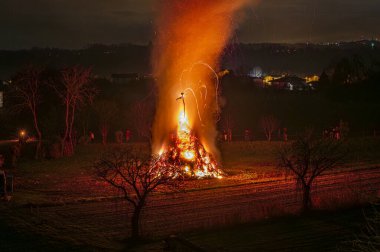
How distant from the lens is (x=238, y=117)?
70.7m

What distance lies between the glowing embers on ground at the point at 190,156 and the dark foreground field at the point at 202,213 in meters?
1.57

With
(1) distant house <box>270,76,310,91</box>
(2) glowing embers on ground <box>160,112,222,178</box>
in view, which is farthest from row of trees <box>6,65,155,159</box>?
(1) distant house <box>270,76,310,91</box>

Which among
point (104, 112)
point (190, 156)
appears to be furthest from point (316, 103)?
point (190, 156)

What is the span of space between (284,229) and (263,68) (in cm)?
10368

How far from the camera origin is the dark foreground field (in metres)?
17.7

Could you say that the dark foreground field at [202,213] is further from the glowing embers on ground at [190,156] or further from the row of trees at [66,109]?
the row of trees at [66,109]

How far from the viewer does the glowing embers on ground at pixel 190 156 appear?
32.6 metres

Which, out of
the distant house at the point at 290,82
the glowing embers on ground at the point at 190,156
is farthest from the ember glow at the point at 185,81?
the distant house at the point at 290,82

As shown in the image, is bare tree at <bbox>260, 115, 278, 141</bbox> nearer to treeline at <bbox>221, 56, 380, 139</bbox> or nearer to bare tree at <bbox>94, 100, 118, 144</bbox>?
treeline at <bbox>221, 56, 380, 139</bbox>

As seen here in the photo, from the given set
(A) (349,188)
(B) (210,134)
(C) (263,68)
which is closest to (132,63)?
(C) (263,68)

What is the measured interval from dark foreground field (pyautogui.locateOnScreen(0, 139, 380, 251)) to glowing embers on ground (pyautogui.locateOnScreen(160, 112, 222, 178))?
1573 mm

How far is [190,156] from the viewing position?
33531 millimetres

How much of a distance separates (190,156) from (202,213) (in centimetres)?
1156

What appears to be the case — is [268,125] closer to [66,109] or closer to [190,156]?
[66,109]
